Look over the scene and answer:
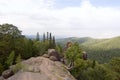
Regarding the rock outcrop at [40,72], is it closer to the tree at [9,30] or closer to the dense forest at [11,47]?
the dense forest at [11,47]

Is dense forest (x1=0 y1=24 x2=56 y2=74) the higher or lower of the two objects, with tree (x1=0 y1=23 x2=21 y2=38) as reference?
lower

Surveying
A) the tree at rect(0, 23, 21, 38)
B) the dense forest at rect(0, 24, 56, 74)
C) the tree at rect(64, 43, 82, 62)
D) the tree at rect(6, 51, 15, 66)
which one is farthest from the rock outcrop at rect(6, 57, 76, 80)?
the tree at rect(0, 23, 21, 38)

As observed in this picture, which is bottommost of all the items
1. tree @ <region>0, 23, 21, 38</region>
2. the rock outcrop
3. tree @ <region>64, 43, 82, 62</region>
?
the rock outcrop

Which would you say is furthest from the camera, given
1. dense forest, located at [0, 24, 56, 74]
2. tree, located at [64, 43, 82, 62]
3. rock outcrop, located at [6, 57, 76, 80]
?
tree, located at [64, 43, 82, 62]

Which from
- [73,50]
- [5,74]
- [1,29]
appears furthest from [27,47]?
[5,74]

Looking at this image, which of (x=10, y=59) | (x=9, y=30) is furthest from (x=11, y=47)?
(x=10, y=59)

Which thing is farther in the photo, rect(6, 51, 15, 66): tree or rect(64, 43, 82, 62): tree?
rect(64, 43, 82, 62): tree

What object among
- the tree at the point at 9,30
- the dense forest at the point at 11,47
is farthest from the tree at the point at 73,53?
the tree at the point at 9,30

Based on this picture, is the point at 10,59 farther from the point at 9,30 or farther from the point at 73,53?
the point at 73,53

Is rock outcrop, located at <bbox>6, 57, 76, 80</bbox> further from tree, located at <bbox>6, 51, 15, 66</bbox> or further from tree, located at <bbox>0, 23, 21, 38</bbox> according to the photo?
tree, located at <bbox>0, 23, 21, 38</bbox>

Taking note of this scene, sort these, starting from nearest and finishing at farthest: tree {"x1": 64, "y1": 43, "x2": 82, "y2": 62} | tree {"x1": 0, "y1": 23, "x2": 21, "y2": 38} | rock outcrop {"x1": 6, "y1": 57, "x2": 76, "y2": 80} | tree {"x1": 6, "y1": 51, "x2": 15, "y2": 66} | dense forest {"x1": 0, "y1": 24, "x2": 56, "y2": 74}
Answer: rock outcrop {"x1": 6, "y1": 57, "x2": 76, "y2": 80} < tree {"x1": 6, "y1": 51, "x2": 15, "y2": 66} < dense forest {"x1": 0, "y1": 24, "x2": 56, "y2": 74} < tree {"x1": 64, "y1": 43, "x2": 82, "y2": 62} < tree {"x1": 0, "y1": 23, "x2": 21, "y2": 38}

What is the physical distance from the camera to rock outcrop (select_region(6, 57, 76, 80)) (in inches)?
2731

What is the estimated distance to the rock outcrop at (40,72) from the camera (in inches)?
2731

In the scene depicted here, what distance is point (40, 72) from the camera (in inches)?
2901
